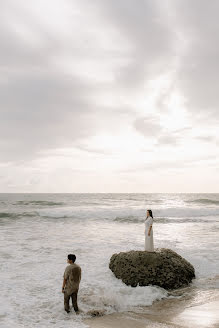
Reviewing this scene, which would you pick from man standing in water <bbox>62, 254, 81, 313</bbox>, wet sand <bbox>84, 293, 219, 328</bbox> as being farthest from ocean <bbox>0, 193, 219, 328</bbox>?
man standing in water <bbox>62, 254, 81, 313</bbox>

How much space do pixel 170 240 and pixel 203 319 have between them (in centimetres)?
1088

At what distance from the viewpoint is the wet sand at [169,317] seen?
6.08 meters

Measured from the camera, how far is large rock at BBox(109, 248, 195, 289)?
29.6 ft

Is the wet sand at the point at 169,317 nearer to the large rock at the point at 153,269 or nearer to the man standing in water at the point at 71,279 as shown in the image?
the man standing in water at the point at 71,279

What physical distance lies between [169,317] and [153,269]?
266 cm

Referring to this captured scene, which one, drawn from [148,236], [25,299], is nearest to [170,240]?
[148,236]

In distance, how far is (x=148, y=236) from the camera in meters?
9.95

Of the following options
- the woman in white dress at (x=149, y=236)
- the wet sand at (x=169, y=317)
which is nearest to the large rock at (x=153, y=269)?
the woman in white dress at (x=149, y=236)

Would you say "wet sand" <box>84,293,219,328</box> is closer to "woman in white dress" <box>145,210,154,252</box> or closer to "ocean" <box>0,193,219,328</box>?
"ocean" <box>0,193,219,328</box>

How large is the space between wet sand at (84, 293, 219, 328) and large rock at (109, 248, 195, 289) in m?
1.23

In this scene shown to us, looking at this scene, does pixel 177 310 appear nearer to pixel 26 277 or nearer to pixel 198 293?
pixel 198 293

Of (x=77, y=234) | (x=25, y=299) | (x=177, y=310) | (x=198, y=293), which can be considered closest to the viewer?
(x=177, y=310)

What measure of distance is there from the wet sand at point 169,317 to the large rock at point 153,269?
1.23 m

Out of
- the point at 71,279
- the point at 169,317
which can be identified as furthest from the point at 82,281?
the point at 169,317
